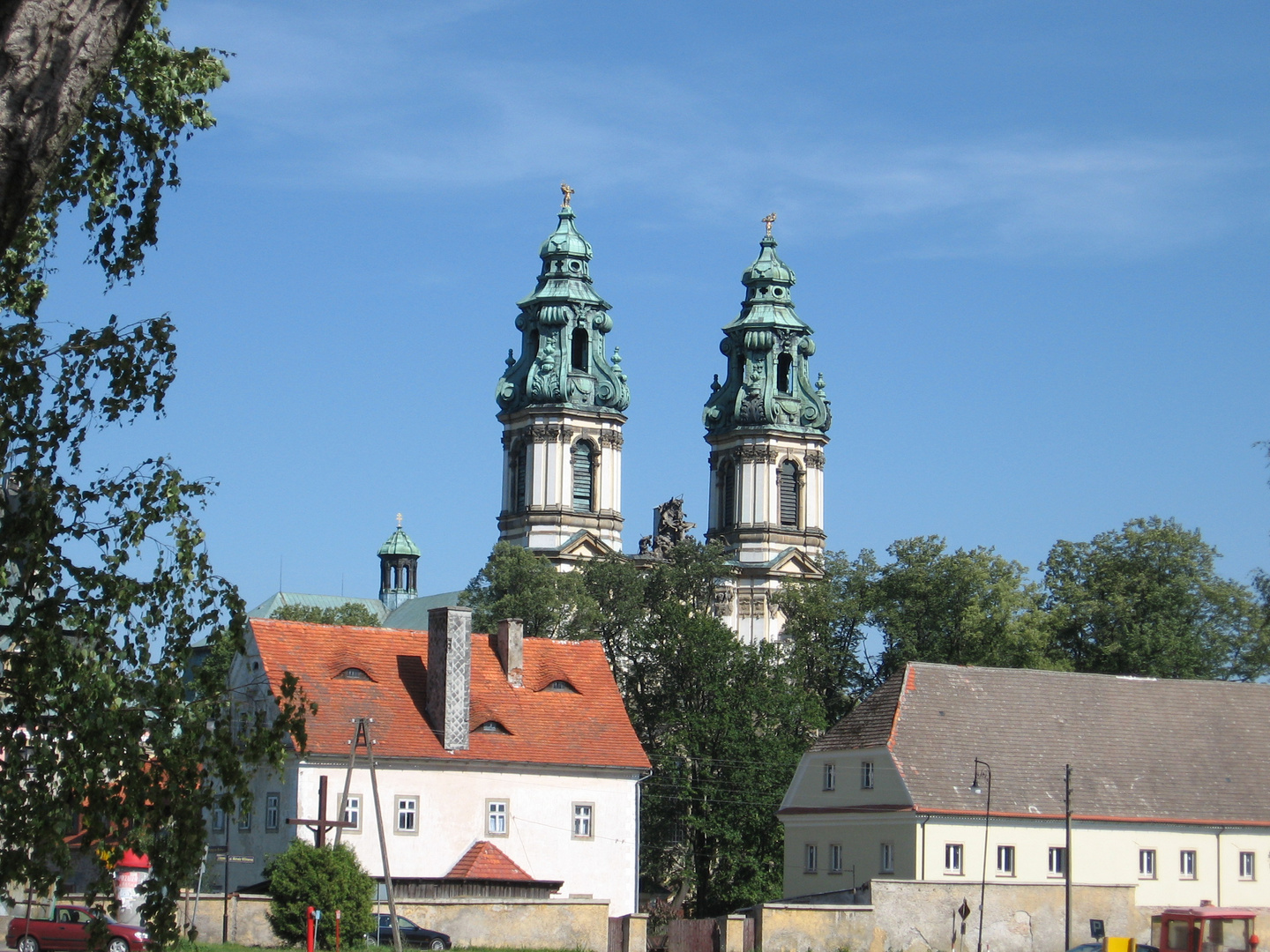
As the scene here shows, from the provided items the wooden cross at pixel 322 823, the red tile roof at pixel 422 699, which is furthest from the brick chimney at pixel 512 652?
the wooden cross at pixel 322 823

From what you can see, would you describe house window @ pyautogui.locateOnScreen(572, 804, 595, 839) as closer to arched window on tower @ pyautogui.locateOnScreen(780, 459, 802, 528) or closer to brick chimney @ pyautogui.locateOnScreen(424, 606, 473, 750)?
brick chimney @ pyautogui.locateOnScreen(424, 606, 473, 750)

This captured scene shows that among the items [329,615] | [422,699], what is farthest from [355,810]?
[329,615]

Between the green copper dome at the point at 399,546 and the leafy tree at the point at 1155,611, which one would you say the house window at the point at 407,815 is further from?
the green copper dome at the point at 399,546

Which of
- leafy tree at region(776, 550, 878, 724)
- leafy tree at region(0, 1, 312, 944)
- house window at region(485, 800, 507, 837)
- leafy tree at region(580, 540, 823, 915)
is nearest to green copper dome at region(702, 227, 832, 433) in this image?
leafy tree at region(776, 550, 878, 724)

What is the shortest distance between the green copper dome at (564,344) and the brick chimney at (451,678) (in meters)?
46.7

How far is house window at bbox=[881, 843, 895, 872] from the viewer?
1842 inches

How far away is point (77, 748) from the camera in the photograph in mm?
12414

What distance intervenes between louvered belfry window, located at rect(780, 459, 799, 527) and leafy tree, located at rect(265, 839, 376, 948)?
199 feet

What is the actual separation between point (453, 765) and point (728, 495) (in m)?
52.3

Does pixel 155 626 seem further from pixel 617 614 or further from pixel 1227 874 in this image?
pixel 617 614

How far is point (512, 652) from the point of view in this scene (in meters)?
51.9

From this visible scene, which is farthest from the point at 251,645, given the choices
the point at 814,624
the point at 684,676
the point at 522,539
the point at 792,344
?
the point at 792,344

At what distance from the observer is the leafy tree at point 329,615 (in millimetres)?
95625

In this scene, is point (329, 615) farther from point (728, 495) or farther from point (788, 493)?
point (788, 493)
